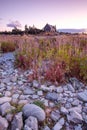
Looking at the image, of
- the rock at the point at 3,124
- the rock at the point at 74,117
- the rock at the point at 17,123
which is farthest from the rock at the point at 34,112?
the rock at the point at 74,117

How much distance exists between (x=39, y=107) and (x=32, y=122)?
1.64 ft

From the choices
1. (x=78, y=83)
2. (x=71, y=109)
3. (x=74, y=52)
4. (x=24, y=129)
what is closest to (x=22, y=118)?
(x=24, y=129)

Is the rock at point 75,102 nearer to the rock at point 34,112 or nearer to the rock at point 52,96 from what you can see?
the rock at point 52,96

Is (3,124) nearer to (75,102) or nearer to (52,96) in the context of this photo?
(52,96)

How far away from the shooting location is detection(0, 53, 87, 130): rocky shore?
15.8ft

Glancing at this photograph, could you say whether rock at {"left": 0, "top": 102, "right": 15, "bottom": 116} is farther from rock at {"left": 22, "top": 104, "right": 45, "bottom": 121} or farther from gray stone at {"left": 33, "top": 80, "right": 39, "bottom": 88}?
gray stone at {"left": 33, "top": 80, "right": 39, "bottom": 88}

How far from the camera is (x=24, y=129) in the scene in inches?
181

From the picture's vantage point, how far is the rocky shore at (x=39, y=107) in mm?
4824

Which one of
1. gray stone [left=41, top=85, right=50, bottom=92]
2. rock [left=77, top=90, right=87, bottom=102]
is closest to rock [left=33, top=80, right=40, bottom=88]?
gray stone [left=41, top=85, right=50, bottom=92]

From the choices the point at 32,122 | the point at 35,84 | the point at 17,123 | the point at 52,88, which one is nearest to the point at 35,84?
the point at 35,84

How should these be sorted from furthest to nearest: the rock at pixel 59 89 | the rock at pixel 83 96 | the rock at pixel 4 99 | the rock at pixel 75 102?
1. the rock at pixel 59 89
2. the rock at pixel 83 96
3. the rock at pixel 75 102
4. the rock at pixel 4 99

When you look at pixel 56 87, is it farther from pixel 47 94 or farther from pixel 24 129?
pixel 24 129

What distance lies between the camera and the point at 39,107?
16.9ft

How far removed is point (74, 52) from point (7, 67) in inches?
92.2
